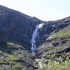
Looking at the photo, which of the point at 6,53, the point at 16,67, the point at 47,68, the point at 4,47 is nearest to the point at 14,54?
the point at 6,53

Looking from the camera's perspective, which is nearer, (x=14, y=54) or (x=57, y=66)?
(x=57, y=66)

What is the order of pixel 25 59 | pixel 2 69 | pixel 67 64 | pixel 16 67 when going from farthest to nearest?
pixel 25 59, pixel 16 67, pixel 2 69, pixel 67 64

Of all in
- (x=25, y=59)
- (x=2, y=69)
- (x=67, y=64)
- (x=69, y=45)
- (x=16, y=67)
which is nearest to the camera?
(x=67, y=64)

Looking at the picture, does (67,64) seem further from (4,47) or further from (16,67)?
(4,47)

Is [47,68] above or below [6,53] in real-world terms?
above

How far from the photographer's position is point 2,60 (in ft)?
509

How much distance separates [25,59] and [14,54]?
1293 centimetres

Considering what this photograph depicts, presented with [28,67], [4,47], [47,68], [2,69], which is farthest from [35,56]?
[47,68]

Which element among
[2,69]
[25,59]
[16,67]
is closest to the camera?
[2,69]

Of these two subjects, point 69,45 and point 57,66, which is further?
point 69,45

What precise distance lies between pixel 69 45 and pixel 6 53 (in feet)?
193

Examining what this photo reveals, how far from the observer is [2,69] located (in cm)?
13425

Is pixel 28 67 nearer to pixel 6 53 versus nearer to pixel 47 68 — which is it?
pixel 6 53

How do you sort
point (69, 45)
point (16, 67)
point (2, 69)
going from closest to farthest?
point (2, 69)
point (16, 67)
point (69, 45)
